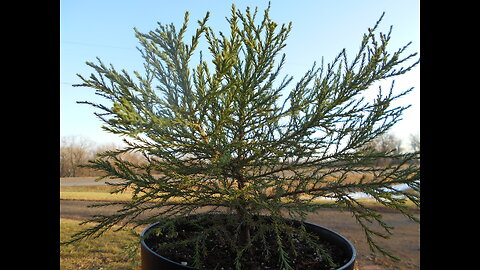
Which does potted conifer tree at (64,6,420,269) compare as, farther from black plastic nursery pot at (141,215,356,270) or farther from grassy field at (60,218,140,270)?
grassy field at (60,218,140,270)

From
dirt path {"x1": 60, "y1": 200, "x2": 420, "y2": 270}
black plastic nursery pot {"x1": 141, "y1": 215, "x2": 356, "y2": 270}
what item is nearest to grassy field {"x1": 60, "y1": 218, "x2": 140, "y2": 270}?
black plastic nursery pot {"x1": 141, "y1": 215, "x2": 356, "y2": 270}

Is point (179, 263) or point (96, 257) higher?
point (179, 263)

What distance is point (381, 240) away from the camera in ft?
21.1

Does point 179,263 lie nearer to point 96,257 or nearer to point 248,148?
point 248,148

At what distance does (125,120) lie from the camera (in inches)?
47.4

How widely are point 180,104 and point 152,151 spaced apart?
1.28 feet

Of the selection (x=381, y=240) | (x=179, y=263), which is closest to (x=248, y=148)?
(x=179, y=263)

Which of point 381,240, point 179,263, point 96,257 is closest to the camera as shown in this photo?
point 179,263

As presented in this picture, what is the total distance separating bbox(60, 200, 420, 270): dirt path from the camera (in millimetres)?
4594

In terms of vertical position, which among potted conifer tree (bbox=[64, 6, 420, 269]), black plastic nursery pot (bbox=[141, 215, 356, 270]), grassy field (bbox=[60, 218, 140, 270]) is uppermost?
potted conifer tree (bbox=[64, 6, 420, 269])
